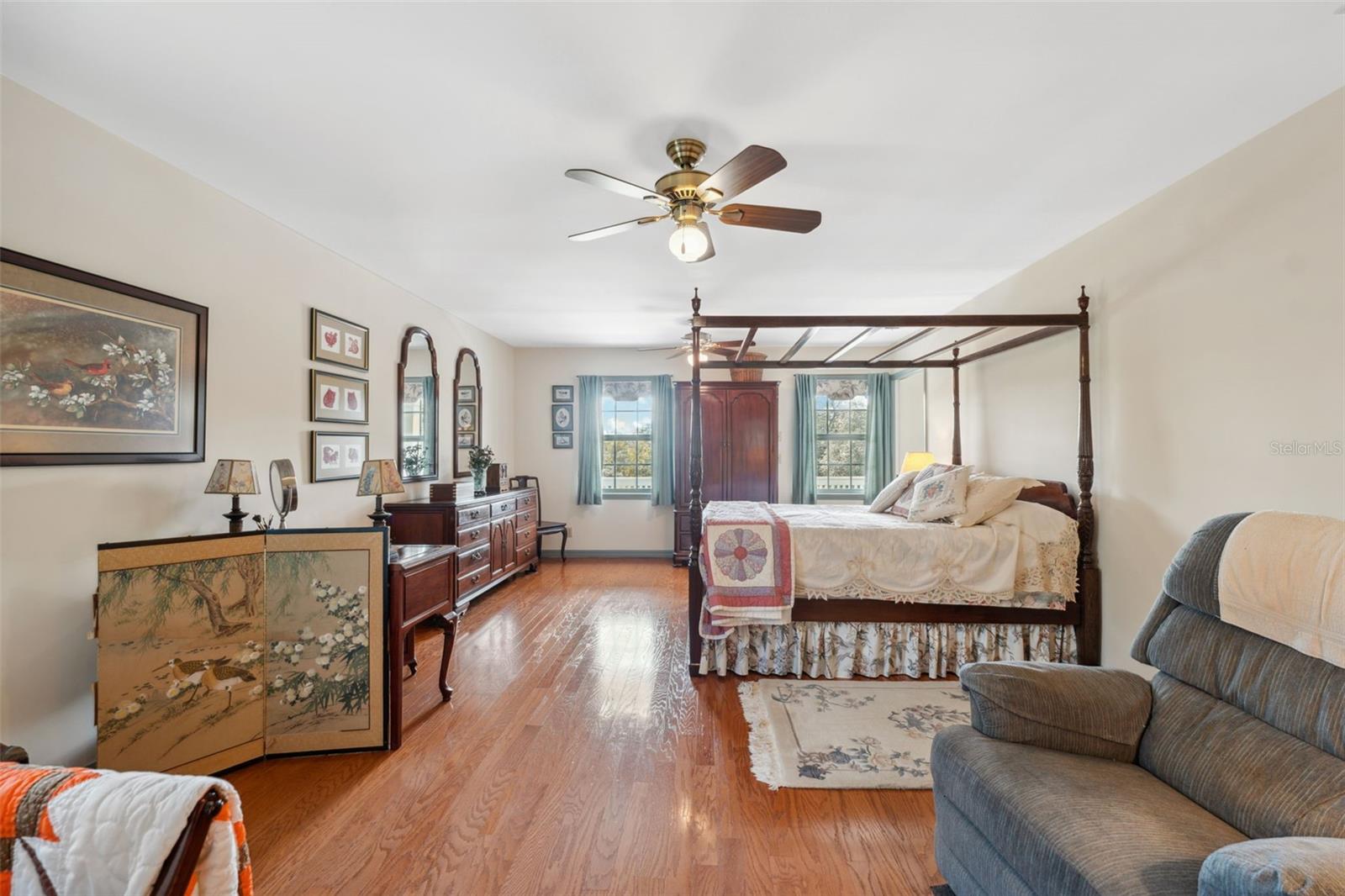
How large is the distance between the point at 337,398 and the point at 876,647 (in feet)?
12.0

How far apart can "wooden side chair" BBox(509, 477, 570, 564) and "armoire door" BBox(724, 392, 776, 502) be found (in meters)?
1.95

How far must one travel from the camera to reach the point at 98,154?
2176mm

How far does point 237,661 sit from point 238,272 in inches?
74.9

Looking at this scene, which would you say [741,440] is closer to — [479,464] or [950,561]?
[479,464]

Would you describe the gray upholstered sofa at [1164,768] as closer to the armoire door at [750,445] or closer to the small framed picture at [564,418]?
the armoire door at [750,445]

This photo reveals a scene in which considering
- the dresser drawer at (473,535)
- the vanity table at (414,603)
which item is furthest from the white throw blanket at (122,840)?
the dresser drawer at (473,535)

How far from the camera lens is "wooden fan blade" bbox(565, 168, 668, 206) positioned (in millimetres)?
2006

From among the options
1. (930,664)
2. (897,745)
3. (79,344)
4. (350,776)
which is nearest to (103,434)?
(79,344)

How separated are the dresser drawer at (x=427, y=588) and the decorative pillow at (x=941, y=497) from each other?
2.79 metres

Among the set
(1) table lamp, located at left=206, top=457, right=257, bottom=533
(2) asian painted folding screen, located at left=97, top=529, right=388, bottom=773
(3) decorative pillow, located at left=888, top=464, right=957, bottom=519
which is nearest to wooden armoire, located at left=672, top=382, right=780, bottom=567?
(3) decorative pillow, located at left=888, top=464, right=957, bottom=519

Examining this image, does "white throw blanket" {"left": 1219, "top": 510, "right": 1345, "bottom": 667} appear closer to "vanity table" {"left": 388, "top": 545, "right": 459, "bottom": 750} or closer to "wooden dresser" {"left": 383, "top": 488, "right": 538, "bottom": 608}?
"vanity table" {"left": 388, "top": 545, "right": 459, "bottom": 750}

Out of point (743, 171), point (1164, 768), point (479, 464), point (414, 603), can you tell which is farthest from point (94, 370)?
point (1164, 768)

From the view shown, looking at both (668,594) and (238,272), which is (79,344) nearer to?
(238,272)

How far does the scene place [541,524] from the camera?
21.0 ft
